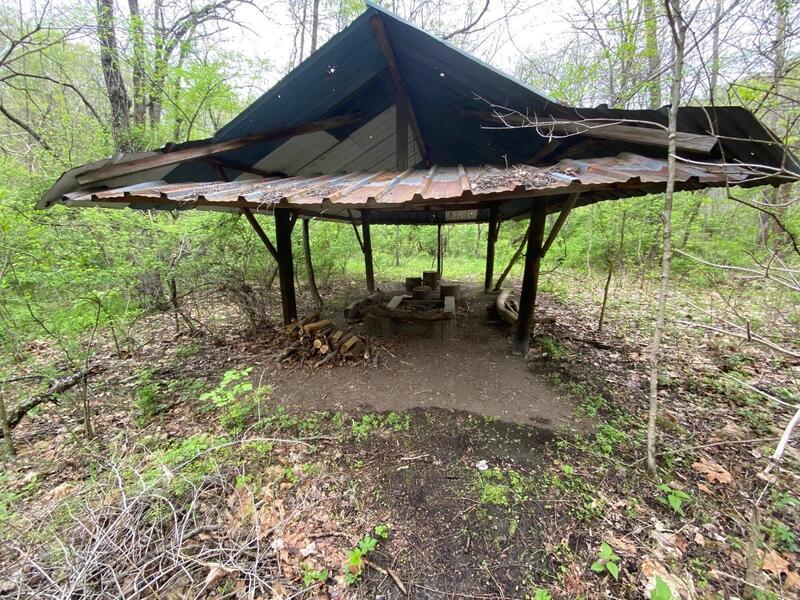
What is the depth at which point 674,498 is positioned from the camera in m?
2.04

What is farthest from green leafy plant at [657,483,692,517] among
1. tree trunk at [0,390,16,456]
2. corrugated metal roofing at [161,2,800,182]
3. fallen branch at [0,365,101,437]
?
tree trunk at [0,390,16,456]

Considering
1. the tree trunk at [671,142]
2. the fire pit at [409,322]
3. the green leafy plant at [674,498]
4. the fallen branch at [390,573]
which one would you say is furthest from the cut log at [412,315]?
the fallen branch at [390,573]

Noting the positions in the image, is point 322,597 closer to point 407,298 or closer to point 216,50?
point 407,298

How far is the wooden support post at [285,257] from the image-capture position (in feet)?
14.0

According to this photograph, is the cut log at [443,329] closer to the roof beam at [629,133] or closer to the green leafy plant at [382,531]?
the roof beam at [629,133]

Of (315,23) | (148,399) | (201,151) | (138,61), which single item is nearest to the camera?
(201,151)

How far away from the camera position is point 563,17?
3.89m

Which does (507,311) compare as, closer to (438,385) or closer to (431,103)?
(438,385)

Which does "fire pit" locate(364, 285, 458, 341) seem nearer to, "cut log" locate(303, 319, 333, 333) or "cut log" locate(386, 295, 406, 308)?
"cut log" locate(386, 295, 406, 308)

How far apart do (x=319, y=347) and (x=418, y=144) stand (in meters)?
3.62

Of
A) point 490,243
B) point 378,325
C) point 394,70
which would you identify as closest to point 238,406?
point 378,325

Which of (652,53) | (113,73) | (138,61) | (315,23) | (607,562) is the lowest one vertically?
(607,562)

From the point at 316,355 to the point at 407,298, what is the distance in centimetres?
273

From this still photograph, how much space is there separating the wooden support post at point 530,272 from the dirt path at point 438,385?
0.37 metres
